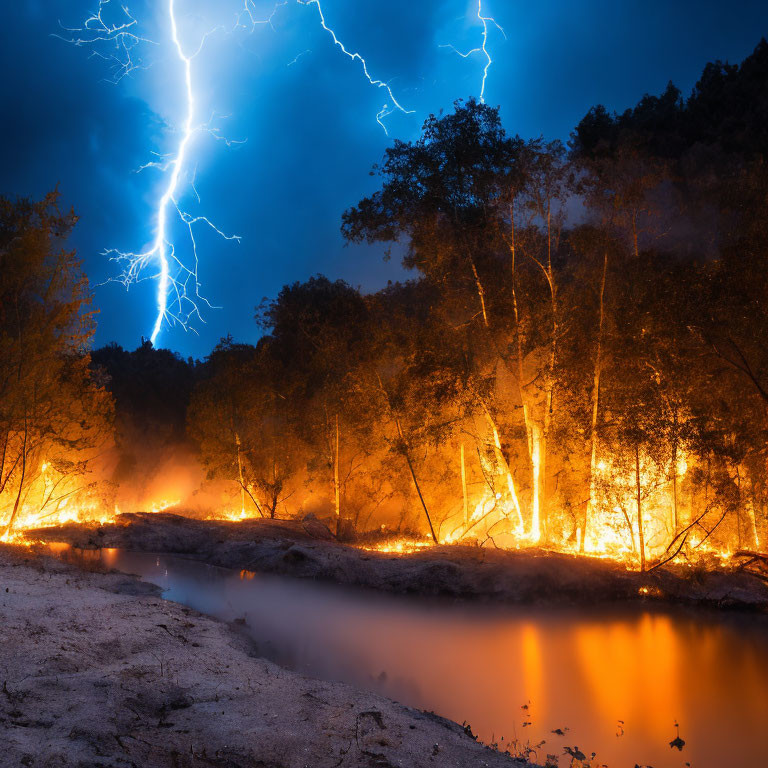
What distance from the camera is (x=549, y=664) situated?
8289 millimetres

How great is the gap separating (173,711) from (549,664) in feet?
19.9

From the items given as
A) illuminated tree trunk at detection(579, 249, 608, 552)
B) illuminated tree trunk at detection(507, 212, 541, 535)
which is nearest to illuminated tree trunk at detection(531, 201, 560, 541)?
illuminated tree trunk at detection(507, 212, 541, 535)

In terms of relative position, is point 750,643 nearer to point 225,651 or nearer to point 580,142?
point 225,651

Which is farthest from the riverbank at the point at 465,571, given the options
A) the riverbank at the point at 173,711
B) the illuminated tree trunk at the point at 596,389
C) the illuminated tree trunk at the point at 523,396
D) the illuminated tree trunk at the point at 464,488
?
the riverbank at the point at 173,711

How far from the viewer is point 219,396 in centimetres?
2328

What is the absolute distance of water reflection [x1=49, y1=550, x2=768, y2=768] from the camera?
5.99 metres

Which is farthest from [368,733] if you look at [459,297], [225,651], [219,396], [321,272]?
[321,272]

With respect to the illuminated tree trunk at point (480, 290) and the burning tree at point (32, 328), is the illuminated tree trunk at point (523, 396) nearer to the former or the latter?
the illuminated tree trunk at point (480, 290)

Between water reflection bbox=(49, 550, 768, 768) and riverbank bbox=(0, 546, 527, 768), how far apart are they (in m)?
1.66

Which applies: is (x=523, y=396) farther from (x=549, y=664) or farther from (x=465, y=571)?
(x=549, y=664)

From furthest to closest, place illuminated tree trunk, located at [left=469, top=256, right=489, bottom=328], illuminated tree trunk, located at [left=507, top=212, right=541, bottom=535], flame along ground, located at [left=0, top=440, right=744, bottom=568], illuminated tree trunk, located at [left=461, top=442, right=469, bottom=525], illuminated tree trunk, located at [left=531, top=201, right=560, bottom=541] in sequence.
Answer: illuminated tree trunk, located at [left=461, top=442, right=469, bottom=525], illuminated tree trunk, located at [left=469, top=256, right=489, bottom=328], illuminated tree trunk, located at [left=507, top=212, right=541, bottom=535], illuminated tree trunk, located at [left=531, top=201, right=560, bottom=541], flame along ground, located at [left=0, top=440, right=744, bottom=568]

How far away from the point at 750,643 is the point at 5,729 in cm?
1012

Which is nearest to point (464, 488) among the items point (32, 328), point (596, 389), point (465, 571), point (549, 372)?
point (465, 571)

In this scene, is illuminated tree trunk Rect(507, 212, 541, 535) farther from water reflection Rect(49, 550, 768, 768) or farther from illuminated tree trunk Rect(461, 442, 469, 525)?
water reflection Rect(49, 550, 768, 768)
